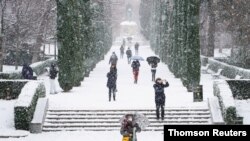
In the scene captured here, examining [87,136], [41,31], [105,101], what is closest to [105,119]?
[87,136]

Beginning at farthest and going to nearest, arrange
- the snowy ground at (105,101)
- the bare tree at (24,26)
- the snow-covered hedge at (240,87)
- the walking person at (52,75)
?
the bare tree at (24,26), the snow-covered hedge at (240,87), the walking person at (52,75), the snowy ground at (105,101)

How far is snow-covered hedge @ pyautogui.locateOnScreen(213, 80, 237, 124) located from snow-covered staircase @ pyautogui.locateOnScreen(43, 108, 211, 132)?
0.73 meters

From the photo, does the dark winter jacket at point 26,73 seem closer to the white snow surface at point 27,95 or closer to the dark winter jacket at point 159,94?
the white snow surface at point 27,95

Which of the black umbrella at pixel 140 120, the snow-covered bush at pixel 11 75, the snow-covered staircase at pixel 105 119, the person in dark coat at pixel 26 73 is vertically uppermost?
the black umbrella at pixel 140 120

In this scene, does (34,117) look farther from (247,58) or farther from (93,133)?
(247,58)

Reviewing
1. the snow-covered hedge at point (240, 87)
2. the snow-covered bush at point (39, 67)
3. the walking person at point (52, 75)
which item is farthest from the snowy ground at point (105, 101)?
the snow-covered bush at point (39, 67)

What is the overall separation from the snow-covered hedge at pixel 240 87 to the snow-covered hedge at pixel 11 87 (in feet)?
33.4

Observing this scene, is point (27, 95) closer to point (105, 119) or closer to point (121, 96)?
point (105, 119)

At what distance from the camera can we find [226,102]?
22.4 metres

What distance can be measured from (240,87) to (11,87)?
11.4 meters

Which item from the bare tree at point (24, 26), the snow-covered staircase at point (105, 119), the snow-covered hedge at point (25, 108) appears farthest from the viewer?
the bare tree at point (24, 26)

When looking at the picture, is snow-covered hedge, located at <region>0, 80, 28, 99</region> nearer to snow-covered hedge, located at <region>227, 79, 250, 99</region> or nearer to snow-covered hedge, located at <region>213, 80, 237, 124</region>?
snow-covered hedge, located at <region>213, 80, 237, 124</region>

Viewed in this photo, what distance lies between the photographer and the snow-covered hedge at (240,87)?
29047 mm

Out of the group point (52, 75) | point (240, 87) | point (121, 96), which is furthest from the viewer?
point (240, 87)
